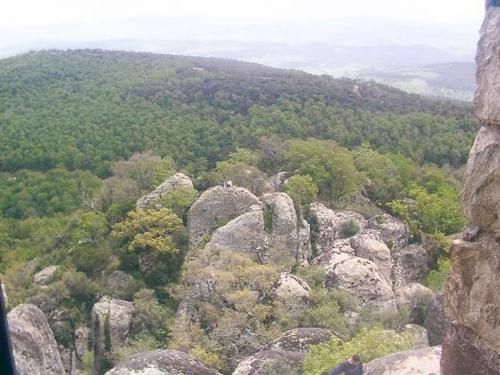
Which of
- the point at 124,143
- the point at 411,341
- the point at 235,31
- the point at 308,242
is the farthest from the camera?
the point at 235,31

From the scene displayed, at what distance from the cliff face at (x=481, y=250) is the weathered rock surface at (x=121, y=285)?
50.4ft

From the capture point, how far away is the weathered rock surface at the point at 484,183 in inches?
186

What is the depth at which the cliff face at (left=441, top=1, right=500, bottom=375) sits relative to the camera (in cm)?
457

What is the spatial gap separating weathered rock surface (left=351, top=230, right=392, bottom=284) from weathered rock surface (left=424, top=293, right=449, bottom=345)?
4883 mm

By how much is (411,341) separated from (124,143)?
90.5 feet

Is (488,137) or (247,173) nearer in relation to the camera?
(488,137)

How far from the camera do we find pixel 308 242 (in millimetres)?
21406

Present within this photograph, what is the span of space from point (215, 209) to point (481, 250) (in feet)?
53.6

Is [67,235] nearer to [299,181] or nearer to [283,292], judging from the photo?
[299,181]

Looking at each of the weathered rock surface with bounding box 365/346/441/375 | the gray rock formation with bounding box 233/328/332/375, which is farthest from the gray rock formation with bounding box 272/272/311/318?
the weathered rock surface with bounding box 365/346/441/375

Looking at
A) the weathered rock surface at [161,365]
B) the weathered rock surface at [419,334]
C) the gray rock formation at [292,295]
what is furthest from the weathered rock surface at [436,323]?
the weathered rock surface at [161,365]

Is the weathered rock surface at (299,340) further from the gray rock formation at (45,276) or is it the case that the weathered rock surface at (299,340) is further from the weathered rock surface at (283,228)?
the gray rock formation at (45,276)

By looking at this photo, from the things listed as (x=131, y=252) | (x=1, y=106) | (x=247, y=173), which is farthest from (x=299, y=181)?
(x=1, y=106)

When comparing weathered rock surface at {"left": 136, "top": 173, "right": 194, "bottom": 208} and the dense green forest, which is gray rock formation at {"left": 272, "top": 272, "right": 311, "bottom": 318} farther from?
weathered rock surface at {"left": 136, "top": 173, "right": 194, "bottom": 208}
